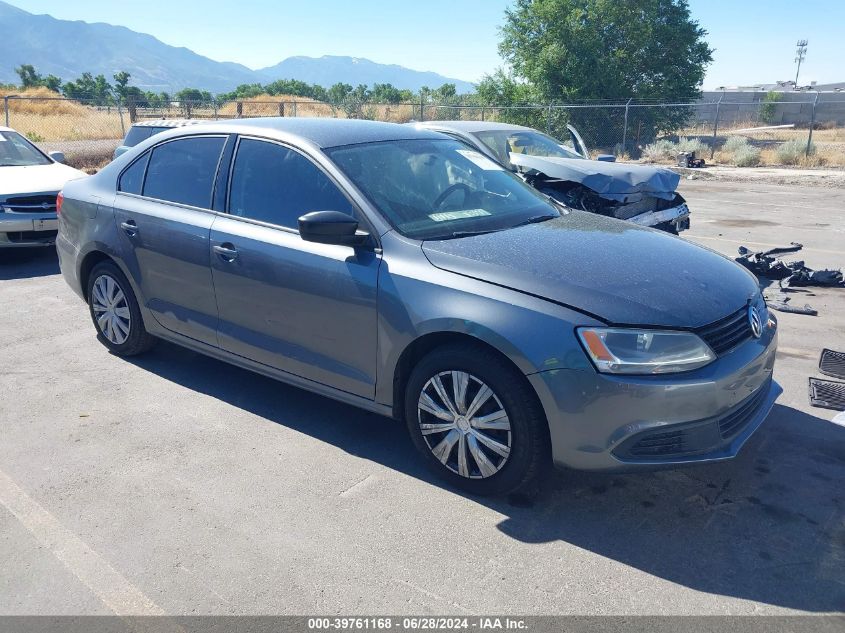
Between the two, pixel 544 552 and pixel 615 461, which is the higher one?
pixel 615 461

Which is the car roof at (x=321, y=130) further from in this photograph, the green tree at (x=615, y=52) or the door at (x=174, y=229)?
the green tree at (x=615, y=52)

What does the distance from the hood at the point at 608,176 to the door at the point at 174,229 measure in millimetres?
4698

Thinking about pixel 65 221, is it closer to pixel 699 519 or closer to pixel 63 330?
pixel 63 330

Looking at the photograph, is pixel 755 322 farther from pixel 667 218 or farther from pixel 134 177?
pixel 667 218

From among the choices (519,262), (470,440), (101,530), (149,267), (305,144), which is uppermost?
(305,144)

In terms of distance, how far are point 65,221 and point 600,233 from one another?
4114 millimetres

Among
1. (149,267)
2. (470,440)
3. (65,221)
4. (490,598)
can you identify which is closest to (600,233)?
(470,440)

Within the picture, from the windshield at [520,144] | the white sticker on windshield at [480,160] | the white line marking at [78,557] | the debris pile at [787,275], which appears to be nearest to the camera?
the white line marking at [78,557]

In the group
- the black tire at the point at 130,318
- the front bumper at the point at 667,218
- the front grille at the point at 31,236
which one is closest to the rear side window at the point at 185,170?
the black tire at the point at 130,318

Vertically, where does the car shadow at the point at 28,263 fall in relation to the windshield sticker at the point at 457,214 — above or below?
below

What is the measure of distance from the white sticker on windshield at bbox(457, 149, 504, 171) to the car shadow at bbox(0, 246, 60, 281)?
5.84 metres

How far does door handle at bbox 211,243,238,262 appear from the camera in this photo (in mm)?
4164

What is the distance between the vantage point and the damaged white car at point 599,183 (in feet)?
26.3

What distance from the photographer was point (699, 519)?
3.24m
